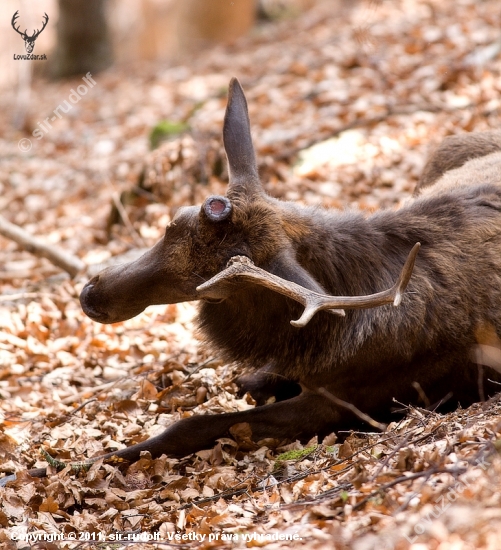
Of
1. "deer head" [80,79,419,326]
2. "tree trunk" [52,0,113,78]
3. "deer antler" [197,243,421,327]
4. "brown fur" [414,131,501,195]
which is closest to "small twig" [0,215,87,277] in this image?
"deer head" [80,79,419,326]

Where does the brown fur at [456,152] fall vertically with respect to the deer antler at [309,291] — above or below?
above

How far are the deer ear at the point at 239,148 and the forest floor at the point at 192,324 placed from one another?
2.41ft

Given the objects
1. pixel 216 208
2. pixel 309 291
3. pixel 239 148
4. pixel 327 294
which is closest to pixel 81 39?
pixel 239 148

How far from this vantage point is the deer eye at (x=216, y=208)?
5.05 meters

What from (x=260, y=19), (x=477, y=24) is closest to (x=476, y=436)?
(x=477, y=24)

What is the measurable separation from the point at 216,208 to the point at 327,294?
103 cm

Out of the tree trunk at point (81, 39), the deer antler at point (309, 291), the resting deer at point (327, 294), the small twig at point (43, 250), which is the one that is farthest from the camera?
the tree trunk at point (81, 39)

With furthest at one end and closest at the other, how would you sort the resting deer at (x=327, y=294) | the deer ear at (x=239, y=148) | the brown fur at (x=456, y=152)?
the brown fur at (x=456, y=152), the deer ear at (x=239, y=148), the resting deer at (x=327, y=294)

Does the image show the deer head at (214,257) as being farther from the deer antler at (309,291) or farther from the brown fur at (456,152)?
the brown fur at (456,152)

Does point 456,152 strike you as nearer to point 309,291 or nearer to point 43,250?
point 309,291

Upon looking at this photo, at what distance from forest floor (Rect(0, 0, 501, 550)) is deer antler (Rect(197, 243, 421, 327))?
2.98ft

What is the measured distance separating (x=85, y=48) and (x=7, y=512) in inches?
660

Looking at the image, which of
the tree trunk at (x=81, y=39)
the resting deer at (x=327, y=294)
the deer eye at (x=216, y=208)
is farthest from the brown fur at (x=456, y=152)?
the tree trunk at (x=81, y=39)

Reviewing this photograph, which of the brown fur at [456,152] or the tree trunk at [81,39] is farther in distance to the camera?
the tree trunk at [81,39]
